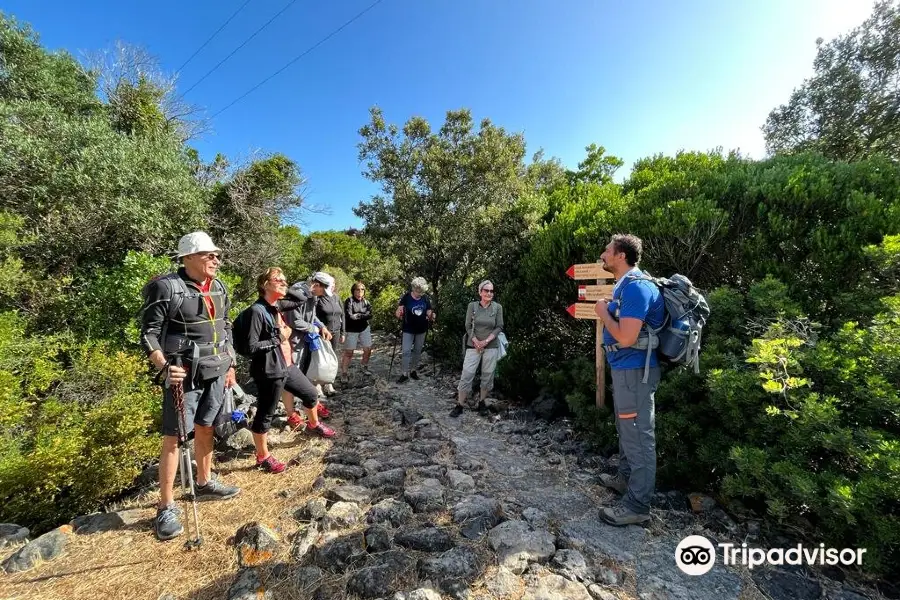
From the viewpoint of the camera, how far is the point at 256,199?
10531 millimetres

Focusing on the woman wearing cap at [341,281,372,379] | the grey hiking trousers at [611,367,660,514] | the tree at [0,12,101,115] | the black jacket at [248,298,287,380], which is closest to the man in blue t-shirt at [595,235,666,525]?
the grey hiking trousers at [611,367,660,514]

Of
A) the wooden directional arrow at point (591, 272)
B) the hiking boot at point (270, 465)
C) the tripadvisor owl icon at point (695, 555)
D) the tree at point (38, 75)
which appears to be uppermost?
the tree at point (38, 75)

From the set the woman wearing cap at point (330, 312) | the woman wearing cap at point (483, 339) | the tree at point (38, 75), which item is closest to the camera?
the woman wearing cap at point (483, 339)

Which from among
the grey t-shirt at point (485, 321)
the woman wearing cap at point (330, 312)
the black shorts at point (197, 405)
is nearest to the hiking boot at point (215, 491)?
the black shorts at point (197, 405)

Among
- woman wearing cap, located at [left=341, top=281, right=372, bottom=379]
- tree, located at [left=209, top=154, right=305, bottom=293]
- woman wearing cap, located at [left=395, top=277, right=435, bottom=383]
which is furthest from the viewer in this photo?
tree, located at [left=209, top=154, right=305, bottom=293]

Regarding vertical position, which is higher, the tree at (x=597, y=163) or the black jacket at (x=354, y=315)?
the tree at (x=597, y=163)

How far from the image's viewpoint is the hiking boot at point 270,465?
3.80m

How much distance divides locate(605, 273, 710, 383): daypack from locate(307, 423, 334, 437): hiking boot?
3621 mm

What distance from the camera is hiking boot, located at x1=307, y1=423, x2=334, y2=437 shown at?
464 cm

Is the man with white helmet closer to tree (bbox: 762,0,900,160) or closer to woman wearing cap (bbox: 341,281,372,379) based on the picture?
woman wearing cap (bbox: 341,281,372,379)

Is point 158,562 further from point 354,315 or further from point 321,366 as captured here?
point 354,315

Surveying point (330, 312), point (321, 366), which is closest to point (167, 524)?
point (321, 366)

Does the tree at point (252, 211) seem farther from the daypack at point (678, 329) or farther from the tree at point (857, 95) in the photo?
the tree at point (857, 95)

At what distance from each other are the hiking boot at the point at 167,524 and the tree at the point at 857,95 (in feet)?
56.6
